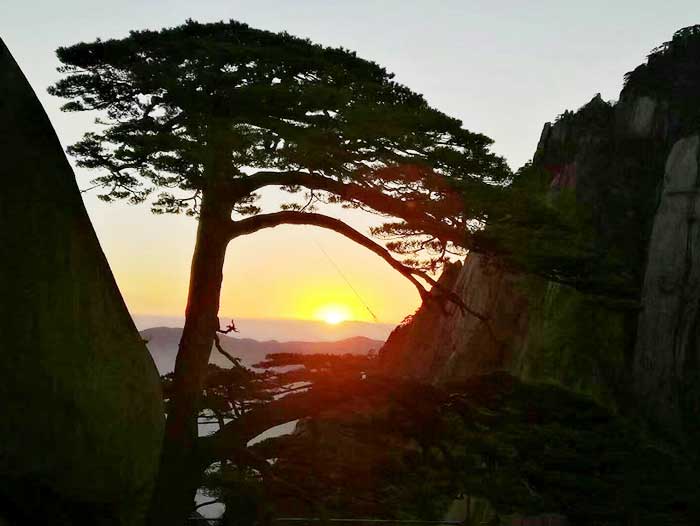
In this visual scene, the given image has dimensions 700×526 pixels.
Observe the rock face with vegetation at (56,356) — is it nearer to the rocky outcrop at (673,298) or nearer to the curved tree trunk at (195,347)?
the curved tree trunk at (195,347)

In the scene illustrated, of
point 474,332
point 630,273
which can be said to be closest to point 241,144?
point 630,273

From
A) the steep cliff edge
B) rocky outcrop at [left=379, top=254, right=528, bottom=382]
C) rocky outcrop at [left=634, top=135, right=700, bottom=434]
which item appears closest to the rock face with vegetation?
the steep cliff edge

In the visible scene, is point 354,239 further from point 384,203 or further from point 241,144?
point 241,144

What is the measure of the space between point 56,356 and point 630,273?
11.6 metres

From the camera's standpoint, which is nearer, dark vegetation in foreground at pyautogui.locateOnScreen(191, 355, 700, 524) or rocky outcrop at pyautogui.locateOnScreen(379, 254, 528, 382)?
dark vegetation in foreground at pyautogui.locateOnScreen(191, 355, 700, 524)

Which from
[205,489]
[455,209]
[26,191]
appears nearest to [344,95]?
[455,209]

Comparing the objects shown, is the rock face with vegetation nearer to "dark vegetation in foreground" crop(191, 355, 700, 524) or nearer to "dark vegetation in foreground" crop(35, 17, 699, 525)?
"dark vegetation in foreground" crop(35, 17, 699, 525)

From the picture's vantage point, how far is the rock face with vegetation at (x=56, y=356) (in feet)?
18.7

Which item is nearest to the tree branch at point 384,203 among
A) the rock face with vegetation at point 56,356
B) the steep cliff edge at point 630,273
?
the rock face with vegetation at point 56,356

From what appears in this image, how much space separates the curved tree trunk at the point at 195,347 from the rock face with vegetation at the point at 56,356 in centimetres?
85

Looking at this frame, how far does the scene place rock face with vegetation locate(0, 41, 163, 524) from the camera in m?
5.70

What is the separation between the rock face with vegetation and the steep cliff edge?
7935 millimetres

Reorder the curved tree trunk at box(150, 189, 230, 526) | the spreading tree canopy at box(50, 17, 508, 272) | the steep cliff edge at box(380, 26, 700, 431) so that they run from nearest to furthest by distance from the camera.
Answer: the spreading tree canopy at box(50, 17, 508, 272) < the curved tree trunk at box(150, 189, 230, 526) < the steep cliff edge at box(380, 26, 700, 431)

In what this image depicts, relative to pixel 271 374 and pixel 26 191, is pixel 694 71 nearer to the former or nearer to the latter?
pixel 271 374
